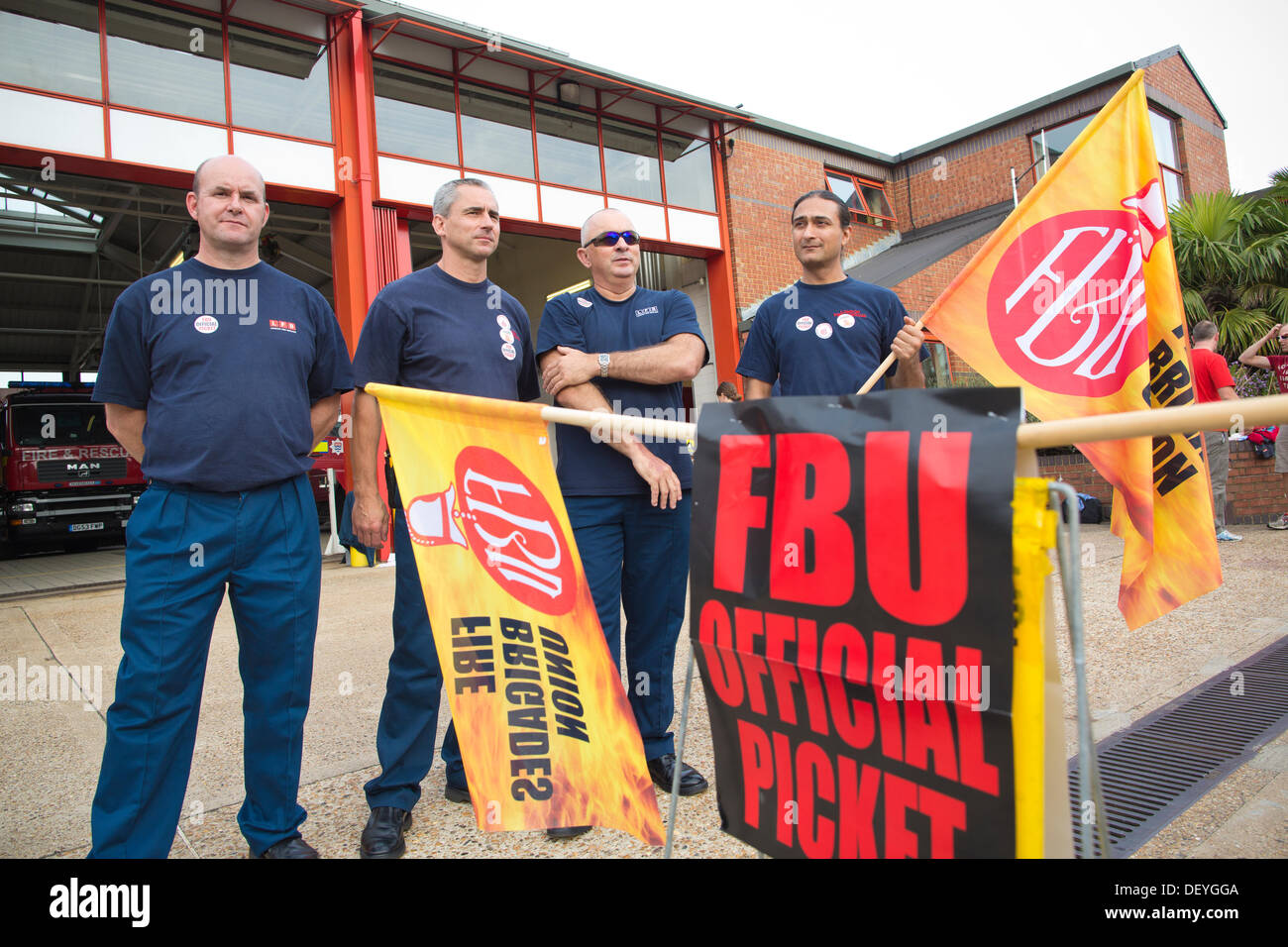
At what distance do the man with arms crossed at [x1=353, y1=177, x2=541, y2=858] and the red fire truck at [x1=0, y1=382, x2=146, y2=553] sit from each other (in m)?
11.8

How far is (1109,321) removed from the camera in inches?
93.3

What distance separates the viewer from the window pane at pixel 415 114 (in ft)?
39.6

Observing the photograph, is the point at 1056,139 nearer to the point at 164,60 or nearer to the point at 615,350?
the point at 164,60

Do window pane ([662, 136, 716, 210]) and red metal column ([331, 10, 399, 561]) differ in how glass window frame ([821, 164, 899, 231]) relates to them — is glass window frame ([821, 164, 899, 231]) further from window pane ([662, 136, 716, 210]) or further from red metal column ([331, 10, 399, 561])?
red metal column ([331, 10, 399, 561])

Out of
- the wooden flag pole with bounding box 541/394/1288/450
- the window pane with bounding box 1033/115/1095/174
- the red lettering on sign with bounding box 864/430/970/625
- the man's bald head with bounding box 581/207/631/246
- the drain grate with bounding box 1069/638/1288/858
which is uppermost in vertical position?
the window pane with bounding box 1033/115/1095/174

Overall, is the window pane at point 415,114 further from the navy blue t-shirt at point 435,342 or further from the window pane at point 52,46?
the navy blue t-shirt at point 435,342

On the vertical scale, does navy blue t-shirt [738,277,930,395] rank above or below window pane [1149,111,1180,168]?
below

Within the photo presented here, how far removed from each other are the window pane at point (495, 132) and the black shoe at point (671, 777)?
12048 mm

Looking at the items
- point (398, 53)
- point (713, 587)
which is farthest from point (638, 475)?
point (398, 53)

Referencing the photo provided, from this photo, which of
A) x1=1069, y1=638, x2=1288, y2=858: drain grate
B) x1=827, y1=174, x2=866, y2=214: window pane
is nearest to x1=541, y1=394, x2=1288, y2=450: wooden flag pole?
x1=1069, y1=638, x2=1288, y2=858: drain grate

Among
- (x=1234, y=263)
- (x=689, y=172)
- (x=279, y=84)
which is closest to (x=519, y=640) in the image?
(x=279, y=84)

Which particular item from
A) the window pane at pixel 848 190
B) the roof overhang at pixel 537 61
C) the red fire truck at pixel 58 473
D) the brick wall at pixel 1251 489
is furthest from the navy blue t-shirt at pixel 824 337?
the window pane at pixel 848 190

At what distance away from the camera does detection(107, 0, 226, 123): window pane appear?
10008mm

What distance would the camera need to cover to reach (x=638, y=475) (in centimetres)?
285
